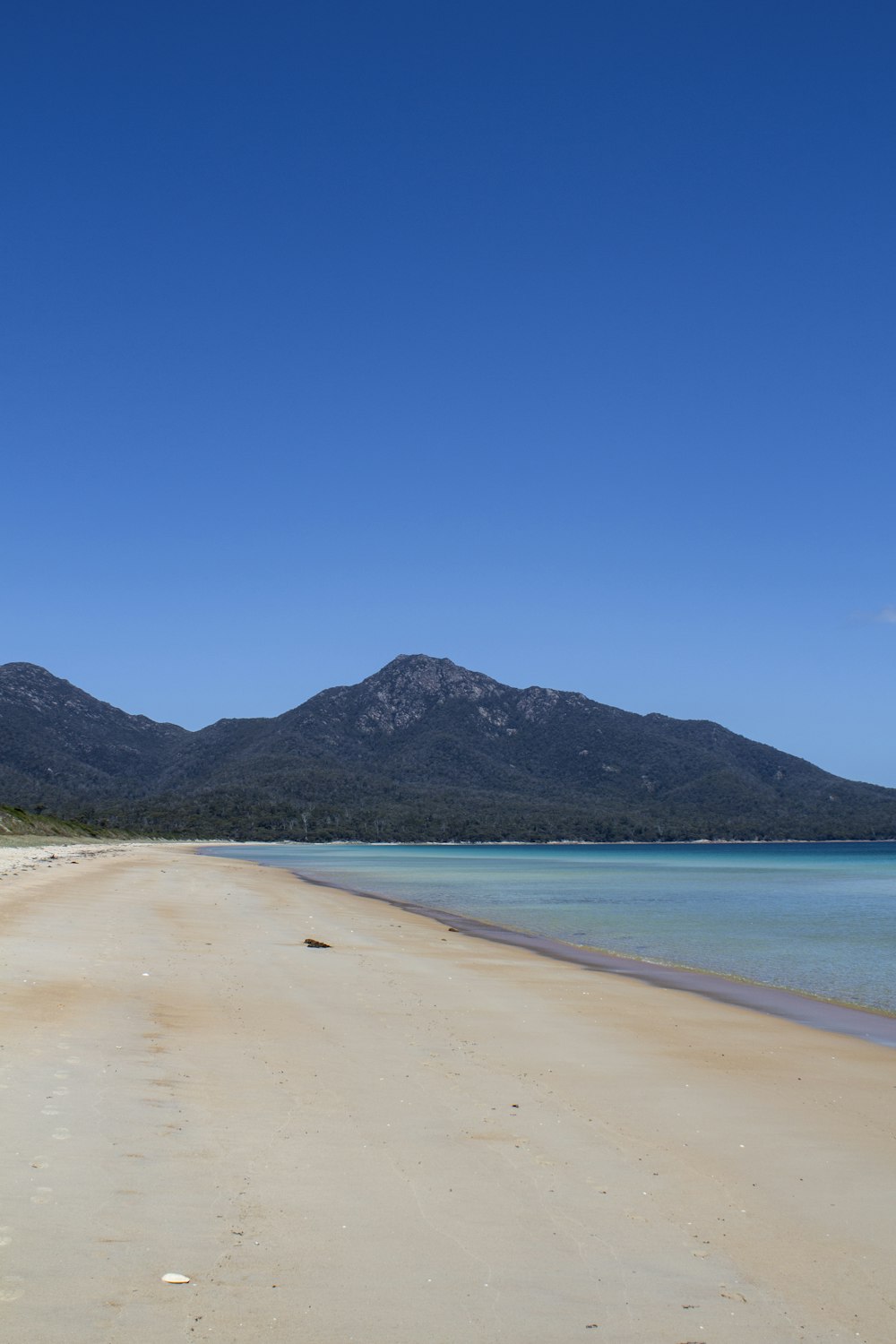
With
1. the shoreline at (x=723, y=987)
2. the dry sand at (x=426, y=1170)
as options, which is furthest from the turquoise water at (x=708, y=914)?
the dry sand at (x=426, y=1170)

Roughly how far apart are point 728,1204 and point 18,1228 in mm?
4373

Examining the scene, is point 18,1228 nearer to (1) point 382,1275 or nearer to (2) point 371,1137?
(1) point 382,1275

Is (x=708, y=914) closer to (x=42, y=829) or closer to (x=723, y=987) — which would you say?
(x=723, y=987)

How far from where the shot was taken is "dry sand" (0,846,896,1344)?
5.05 m

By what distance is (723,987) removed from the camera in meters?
19.1

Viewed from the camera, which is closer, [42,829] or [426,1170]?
[426,1170]

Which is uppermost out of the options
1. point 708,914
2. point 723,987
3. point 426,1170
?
point 426,1170

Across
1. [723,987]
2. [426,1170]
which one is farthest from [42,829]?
[426,1170]

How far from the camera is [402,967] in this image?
18.9 m

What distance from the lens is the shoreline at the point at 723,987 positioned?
601 inches

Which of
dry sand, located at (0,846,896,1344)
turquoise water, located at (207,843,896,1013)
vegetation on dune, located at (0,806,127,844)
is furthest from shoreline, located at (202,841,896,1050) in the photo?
vegetation on dune, located at (0,806,127,844)

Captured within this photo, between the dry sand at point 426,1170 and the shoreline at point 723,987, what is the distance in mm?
1260

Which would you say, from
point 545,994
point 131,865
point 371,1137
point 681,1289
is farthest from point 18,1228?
point 131,865

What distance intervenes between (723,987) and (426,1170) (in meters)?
13.2
